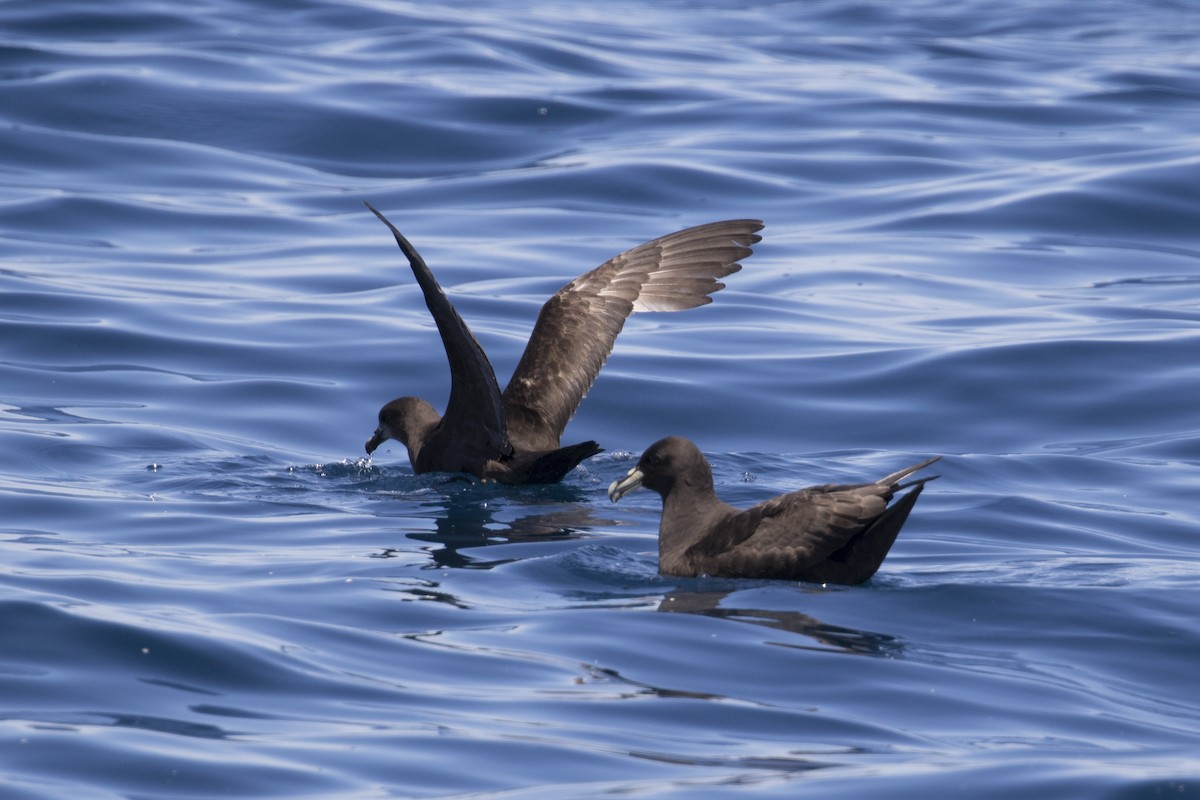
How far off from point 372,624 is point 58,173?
12.4 metres

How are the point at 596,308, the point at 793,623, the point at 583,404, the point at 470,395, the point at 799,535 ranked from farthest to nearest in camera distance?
the point at 583,404, the point at 596,308, the point at 470,395, the point at 799,535, the point at 793,623

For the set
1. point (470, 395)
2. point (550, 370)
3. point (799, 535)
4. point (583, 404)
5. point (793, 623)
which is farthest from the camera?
point (583, 404)

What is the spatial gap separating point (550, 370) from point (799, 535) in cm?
353

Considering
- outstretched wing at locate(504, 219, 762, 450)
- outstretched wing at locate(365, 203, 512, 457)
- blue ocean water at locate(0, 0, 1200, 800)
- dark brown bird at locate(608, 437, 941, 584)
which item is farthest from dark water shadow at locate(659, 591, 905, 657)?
outstretched wing at locate(504, 219, 762, 450)

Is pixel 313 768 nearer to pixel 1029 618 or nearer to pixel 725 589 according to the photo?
pixel 725 589

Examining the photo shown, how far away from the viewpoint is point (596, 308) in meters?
11.4

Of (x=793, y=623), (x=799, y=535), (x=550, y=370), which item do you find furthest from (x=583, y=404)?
(x=793, y=623)

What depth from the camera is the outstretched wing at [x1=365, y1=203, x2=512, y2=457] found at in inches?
364

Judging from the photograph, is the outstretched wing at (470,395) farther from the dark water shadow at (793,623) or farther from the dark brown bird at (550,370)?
the dark water shadow at (793,623)

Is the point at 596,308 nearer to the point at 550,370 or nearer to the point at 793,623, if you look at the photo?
the point at 550,370

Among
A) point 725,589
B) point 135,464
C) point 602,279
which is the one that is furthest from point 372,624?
point 602,279

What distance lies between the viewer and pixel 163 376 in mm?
12680

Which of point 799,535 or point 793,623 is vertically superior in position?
point 799,535

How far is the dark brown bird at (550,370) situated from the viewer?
10.1m
